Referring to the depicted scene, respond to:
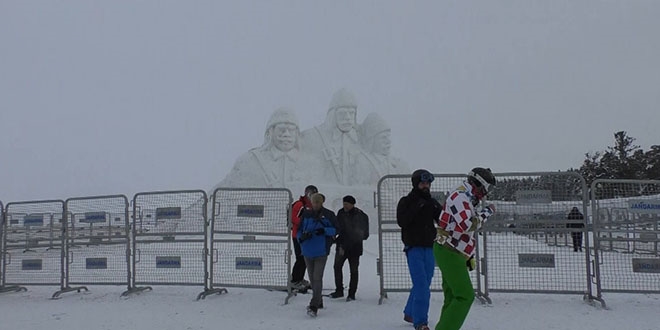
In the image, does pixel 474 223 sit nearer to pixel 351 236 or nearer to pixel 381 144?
pixel 351 236

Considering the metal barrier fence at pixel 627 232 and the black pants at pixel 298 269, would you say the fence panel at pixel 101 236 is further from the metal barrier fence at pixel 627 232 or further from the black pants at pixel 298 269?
the metal barrier fence at pixel 627 232

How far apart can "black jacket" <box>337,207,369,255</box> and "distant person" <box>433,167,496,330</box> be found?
10.6ft

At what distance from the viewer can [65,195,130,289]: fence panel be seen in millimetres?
10422

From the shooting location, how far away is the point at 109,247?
10.9m

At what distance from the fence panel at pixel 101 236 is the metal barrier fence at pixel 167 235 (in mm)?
265

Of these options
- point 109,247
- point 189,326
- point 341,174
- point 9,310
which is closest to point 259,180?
point 341,174

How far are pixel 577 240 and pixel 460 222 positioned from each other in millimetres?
4640

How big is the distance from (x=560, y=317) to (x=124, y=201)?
7550 mm

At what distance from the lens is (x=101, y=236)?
33.6 ft

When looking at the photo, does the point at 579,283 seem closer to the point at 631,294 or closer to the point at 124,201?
the point at 631,294

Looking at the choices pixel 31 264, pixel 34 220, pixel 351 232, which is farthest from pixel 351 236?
pixel 31 264

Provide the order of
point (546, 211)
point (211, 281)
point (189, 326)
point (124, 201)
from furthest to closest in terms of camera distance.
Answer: point (124, 201) → point (211, 281) → point (546, 211) → point (189, 326)

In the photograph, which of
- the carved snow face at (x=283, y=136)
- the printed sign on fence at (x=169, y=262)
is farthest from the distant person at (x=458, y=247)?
the carved snow face at (x=283, y=136)

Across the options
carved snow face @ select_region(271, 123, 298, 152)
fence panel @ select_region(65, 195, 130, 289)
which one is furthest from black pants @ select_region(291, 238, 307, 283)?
carved snow face @ select_region(271, 123, 298, 152)
